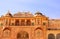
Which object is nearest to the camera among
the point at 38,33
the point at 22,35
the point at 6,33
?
the point at 38,33

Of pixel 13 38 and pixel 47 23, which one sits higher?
pixel 47 23

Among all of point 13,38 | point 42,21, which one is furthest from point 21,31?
point 42,21

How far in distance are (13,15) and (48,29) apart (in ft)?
39.4

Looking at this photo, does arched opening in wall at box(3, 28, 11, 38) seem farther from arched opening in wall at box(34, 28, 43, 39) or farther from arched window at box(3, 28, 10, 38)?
arched opening in wall at box(34, 28, 43, 39)

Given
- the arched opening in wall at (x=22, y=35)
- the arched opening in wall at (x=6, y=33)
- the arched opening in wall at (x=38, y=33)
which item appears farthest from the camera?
the arched opening in wall at (x=22, y=35)

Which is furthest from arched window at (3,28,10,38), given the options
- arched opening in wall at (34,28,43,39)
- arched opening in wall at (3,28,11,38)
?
arched opening in wall at (34,28,43,39)

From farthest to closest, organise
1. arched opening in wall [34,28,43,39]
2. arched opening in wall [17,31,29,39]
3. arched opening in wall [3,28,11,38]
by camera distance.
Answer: arched opening in wall [17,31,29,39]
arched opening in wall [3,28,11,38]
arched opening in wall [34,28,43,39]

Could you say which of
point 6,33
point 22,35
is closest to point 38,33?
point 22,35

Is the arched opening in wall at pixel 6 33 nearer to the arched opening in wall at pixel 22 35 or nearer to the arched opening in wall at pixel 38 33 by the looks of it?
the arched opening in wall at pixel 22 35

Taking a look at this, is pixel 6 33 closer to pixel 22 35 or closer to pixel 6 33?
pixel 6 33

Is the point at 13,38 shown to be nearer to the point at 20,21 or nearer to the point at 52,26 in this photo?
the point at 20,21

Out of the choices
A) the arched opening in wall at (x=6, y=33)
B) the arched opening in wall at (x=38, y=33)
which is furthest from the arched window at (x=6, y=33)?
the arched opening in wall at (x=38, y=33)

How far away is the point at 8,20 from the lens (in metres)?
58.6

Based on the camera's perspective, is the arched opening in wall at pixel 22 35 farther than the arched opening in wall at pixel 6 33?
Yes
